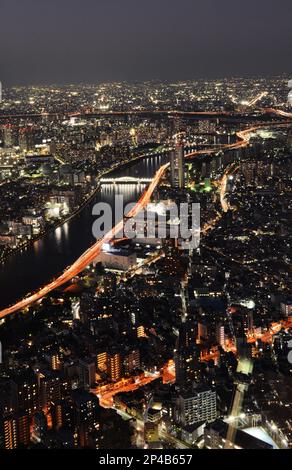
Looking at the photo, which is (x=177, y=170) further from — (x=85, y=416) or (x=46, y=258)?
(x=85, y=416)

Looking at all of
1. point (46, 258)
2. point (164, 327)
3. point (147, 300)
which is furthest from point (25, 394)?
point (46, 258)

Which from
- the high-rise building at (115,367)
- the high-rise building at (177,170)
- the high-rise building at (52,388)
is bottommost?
the high-rise building at (115,367)

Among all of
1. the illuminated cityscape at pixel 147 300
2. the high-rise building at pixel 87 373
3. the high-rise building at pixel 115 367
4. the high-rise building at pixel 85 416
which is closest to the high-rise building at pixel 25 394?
the illuminated cityscape at pixel 147 300

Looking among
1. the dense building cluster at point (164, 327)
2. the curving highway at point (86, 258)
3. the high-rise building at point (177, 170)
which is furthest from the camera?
the high-rise building at point (177, 170)

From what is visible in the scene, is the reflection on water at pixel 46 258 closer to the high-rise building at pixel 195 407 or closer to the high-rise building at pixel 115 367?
the high-rise building at pixel 115 367

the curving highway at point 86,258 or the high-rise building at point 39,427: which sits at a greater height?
the curving highway at point 86,258

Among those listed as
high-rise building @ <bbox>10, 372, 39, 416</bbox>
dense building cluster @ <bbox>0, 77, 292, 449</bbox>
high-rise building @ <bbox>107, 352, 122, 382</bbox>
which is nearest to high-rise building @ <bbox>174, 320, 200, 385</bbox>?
dense building cluster @ <bbox>0, 77, 292, 449</bbox>
